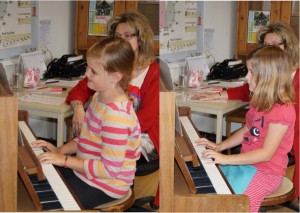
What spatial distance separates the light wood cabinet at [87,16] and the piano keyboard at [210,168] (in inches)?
8.1

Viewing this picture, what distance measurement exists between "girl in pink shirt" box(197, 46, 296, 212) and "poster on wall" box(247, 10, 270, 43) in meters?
0.04

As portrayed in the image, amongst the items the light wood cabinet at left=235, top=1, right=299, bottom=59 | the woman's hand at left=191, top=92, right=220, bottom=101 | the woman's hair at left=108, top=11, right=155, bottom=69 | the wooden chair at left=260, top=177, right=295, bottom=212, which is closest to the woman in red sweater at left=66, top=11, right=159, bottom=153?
the woman's hair at left=108, top=11, right=155, bottom=69

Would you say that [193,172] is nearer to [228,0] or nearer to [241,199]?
[241,199]

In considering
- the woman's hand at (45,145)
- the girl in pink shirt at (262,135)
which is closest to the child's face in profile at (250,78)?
the girl in pink shirt at (262,135)

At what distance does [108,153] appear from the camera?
1229 millimetres

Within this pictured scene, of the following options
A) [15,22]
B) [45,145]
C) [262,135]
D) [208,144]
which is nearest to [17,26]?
[15,22]

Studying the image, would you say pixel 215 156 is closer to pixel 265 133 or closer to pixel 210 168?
pixel 210 168

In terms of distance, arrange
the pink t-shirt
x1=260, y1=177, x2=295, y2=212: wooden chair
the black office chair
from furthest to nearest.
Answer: x1=260, y1=177, x2=295, y2=212: wooden chair → the pink t-shirt → the black office chair

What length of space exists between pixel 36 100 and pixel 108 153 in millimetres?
179

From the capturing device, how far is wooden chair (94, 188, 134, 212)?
4.14 feet

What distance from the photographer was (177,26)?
Answer: 50.0 inches

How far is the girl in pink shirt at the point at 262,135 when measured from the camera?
136 centimetres

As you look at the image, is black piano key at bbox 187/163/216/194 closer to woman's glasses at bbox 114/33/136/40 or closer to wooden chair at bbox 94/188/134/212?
wooden chair at bbox 94/188/134/212

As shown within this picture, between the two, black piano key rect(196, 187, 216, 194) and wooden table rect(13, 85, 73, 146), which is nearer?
wooden table rect(13, 85, 73, 146)
